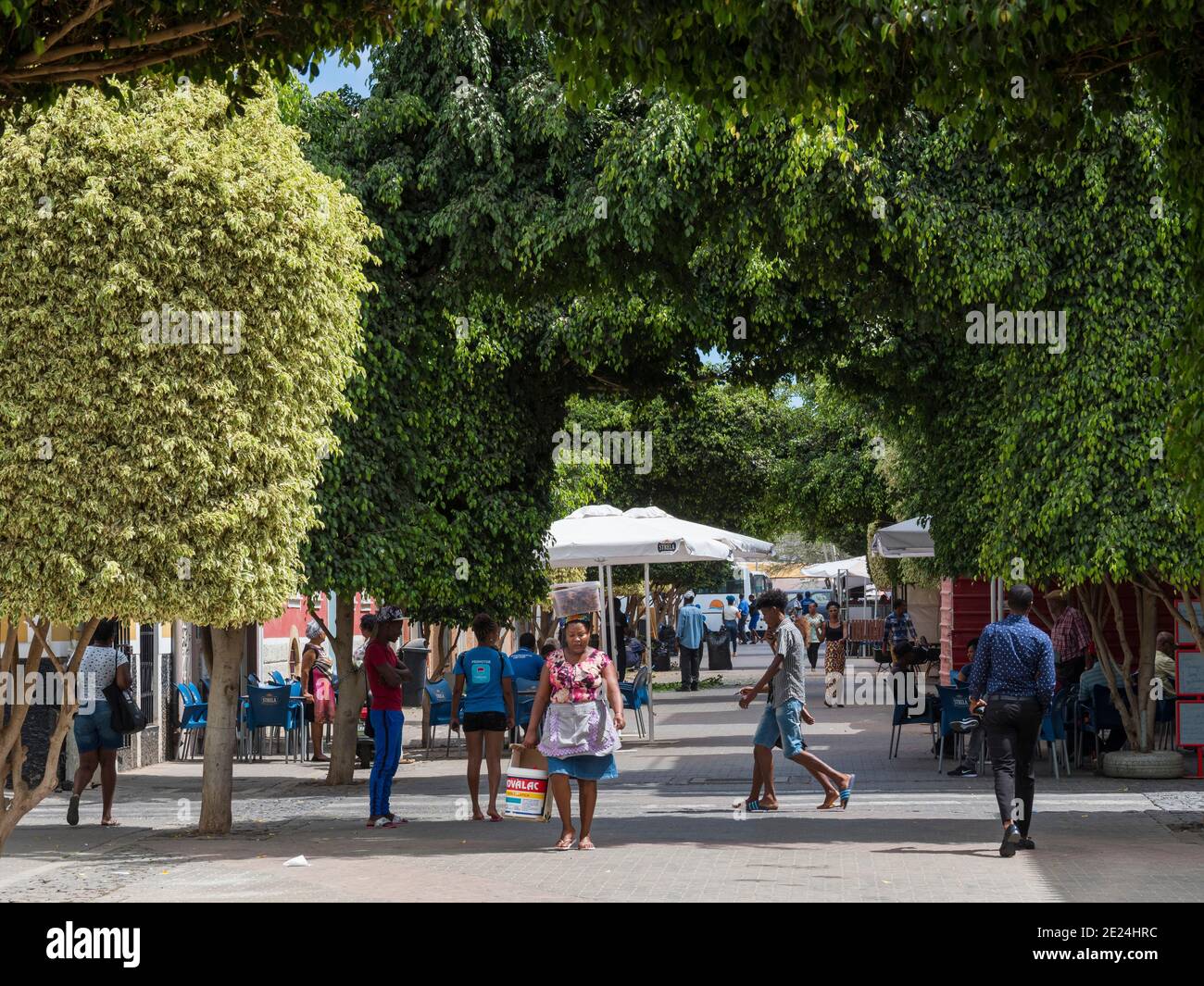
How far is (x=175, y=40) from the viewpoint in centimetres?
744

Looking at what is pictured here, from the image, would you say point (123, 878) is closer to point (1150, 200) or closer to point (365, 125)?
point (365, 125)

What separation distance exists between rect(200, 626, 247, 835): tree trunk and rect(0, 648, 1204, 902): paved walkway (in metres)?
0.27

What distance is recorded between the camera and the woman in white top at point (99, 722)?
13859 mm

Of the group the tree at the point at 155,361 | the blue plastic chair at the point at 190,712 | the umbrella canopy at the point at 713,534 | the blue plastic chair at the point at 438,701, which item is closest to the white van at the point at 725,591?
the umbrella canopy at the point at 713,534

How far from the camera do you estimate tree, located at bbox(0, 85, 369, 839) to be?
9141 mm

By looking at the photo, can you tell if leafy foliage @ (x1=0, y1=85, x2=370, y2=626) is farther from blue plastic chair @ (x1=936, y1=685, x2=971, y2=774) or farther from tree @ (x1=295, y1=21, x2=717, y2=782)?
blue plastic chair @ (x1=936, y1=685, x2=971, y2=774)

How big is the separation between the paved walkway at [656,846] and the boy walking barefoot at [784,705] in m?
0.40

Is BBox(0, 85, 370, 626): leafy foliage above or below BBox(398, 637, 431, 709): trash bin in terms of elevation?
above

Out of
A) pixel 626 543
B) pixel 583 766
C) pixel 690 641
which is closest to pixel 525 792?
pixel 583 766

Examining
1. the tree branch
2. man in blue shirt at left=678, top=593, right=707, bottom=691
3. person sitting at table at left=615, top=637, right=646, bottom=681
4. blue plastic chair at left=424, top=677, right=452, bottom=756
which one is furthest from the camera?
person sitting at table at left=615, top=637, right=646, bottom=681

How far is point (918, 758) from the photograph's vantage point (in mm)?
19156

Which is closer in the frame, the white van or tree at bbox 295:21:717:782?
tree at bbox 295:21:717:782

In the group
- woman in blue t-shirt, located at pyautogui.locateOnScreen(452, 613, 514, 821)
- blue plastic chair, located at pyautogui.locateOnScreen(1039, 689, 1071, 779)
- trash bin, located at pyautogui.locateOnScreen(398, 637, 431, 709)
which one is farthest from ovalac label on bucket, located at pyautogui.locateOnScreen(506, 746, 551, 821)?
trash bin, located at pyautogui.locateOnScreen(398, 637, 431, 709)

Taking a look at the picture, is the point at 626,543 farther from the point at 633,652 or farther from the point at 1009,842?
the point at 633,652
